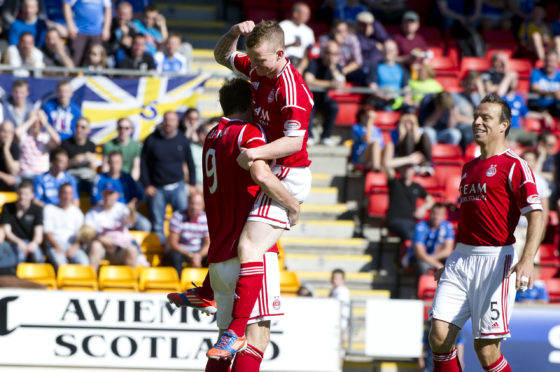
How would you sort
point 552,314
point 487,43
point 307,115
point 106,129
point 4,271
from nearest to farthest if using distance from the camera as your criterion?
point 307,115 < point 552,314 < point 4,271 < point 106,129 < point 487,43

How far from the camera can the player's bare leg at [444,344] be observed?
6605 millimetres

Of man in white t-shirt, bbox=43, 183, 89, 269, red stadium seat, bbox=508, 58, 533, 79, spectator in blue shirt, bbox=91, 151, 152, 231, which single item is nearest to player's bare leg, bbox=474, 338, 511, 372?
man in white t-shirt, bbox=43, 183, 89, 269

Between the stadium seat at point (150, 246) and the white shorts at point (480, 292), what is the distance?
17.9 ft

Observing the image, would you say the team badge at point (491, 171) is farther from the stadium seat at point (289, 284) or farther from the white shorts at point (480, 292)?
the stadium seat at point (289, 284)

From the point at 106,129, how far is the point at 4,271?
8.20 ft

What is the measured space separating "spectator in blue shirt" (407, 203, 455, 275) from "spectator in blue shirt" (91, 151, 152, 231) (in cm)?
322

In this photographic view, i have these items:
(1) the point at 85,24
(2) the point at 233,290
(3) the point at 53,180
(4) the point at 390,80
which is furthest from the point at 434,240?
(2) the point at 233,290

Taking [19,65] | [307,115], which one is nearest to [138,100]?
[19,65]

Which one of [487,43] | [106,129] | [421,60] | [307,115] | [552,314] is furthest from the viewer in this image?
[487,43]

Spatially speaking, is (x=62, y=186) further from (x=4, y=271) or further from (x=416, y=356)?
(x=416, y=356)

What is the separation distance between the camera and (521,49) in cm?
1652

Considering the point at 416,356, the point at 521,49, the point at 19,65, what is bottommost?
the point at 416,356

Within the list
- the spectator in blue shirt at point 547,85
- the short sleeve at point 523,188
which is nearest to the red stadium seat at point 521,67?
the spectator in blue shirt at point 547,85

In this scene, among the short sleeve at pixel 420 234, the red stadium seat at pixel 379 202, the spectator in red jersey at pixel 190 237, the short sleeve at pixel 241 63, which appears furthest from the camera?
the red stadium seat at pixel 379 202
